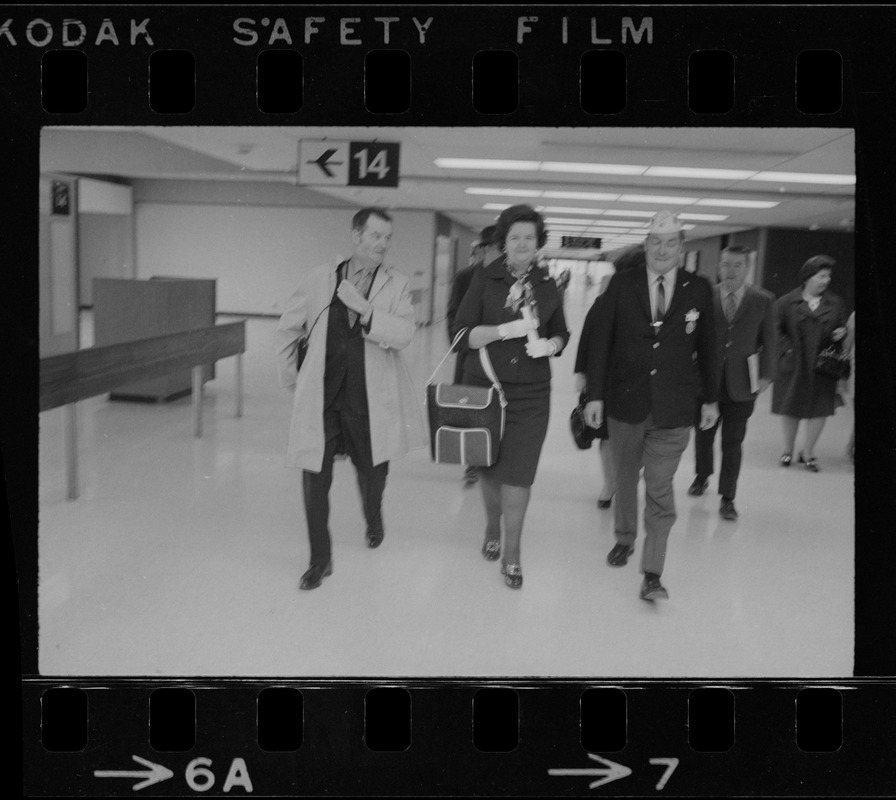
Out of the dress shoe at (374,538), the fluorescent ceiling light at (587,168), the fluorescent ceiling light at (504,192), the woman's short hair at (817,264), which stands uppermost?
the fluorescent ceiling light at (587,168)

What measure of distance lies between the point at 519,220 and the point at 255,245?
76 centimetres

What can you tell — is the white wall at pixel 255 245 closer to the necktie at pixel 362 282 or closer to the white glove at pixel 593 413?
the necktie at pixel 362 282

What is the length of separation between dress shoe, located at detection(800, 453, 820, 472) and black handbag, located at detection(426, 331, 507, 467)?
37.9 inches

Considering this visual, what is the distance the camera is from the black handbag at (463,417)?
2.54 meters

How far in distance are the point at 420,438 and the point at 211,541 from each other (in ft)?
2.32

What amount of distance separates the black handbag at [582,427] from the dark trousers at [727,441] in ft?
1.00

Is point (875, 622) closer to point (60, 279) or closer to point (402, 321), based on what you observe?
point (402, 321)

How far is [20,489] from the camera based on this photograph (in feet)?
8.25

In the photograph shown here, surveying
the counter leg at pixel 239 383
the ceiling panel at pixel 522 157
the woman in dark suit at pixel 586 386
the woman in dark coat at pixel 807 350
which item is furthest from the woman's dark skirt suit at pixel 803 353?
the counter leg at pixel 239 383

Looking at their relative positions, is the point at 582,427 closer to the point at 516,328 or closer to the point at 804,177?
the point at 516,328

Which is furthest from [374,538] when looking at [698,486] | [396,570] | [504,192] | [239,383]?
[504,192]

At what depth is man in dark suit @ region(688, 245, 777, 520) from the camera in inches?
100

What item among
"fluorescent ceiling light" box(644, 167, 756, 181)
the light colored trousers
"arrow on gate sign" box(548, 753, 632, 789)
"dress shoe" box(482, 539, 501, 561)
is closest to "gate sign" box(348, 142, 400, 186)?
"fluorescent ceiling light" box(644, 167, 756, 181)

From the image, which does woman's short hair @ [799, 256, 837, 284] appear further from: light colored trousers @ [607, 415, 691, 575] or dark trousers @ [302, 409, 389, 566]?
dark trousers @ [302, 409, 389, 566]
